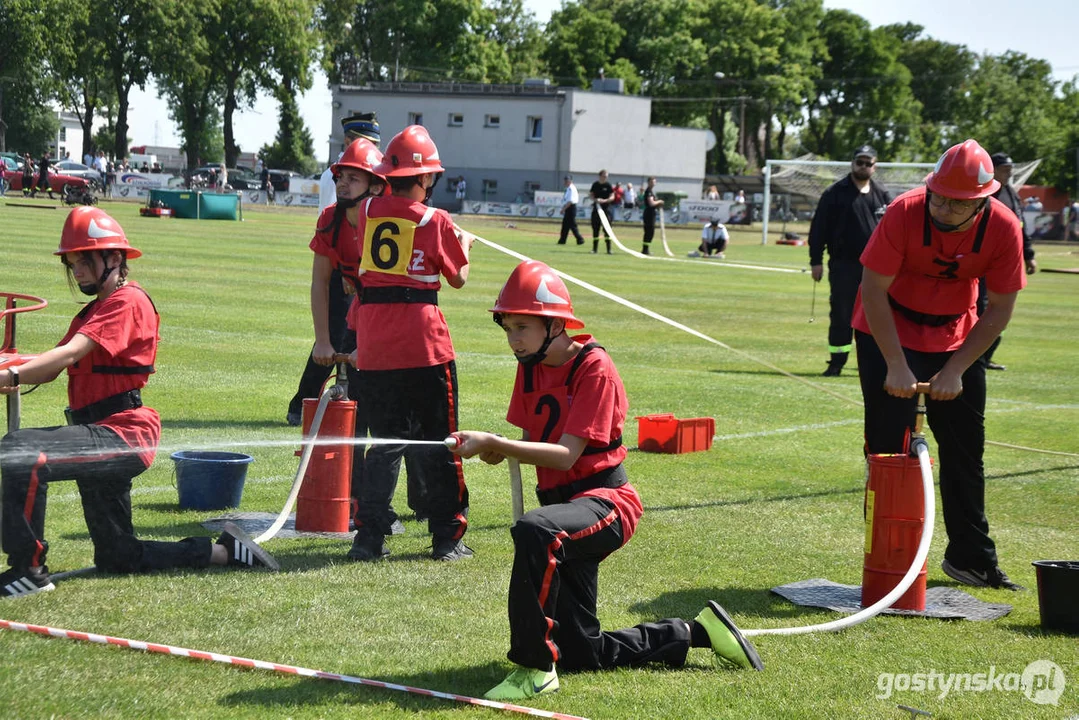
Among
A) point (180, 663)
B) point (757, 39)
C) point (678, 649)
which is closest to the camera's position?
point (180, 663)

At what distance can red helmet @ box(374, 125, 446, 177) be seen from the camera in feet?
22.8

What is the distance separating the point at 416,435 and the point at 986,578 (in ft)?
10.4

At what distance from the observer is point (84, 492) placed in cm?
613

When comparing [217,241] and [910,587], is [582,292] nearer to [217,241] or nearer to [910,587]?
[217,241]

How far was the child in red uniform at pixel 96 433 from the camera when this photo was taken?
19.0 ft

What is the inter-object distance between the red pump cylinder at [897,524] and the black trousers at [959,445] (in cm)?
52

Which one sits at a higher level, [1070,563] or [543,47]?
[543,47]

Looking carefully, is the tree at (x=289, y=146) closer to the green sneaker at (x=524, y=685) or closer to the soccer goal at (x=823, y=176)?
the soccer goal at (x=823, y=176)

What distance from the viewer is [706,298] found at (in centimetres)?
2473

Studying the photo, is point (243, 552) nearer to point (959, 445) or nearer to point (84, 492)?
point (84, 492)

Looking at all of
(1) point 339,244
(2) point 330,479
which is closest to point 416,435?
(2) point 330,479

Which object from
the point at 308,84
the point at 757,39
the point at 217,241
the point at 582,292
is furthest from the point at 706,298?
the point at 757,39

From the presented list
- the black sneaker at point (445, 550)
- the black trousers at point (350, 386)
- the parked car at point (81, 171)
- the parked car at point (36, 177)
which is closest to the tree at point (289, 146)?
the parked car at point (81, 171)

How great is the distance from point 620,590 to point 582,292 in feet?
60.0
